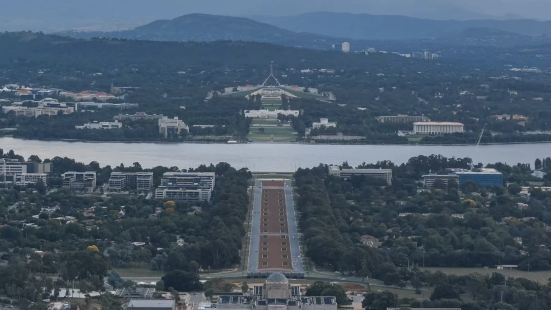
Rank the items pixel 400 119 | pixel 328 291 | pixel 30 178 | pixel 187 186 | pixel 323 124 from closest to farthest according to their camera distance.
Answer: pixel 328 291 < pixel 187 186 < pixel 30 178 < pixel 323 124 < pixel 400 119

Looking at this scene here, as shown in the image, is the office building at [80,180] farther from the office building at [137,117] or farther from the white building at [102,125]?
the office building at [137,117]

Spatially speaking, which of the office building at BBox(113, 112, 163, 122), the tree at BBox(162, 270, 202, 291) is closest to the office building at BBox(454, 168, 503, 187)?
the tree at BBox(162, 270, 202, 291)

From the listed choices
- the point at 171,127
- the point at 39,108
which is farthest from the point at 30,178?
the point at 39,108

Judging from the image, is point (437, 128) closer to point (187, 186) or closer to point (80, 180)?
point (80, 180)

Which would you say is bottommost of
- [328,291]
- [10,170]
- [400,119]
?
[328,291]

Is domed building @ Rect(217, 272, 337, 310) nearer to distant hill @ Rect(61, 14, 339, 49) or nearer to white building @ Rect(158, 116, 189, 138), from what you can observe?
white building @ Rect(158, 116, 189, 138)

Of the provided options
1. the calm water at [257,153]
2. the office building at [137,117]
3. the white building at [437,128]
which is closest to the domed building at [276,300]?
the calm water at [257,153]
